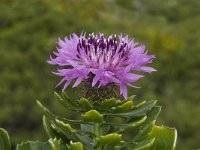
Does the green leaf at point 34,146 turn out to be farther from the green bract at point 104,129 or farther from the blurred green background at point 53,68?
the blurred green background at point 53,68

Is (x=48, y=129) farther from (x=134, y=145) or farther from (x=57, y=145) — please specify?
(x=134, y=145)

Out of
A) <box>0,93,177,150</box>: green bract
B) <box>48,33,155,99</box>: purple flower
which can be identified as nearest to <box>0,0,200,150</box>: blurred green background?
<box>48,33,155,99</box>: purple flower

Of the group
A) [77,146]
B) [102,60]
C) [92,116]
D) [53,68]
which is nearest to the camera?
[77,146]

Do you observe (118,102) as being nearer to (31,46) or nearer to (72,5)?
(31,46)

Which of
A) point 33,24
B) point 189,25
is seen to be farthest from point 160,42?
point 189,25

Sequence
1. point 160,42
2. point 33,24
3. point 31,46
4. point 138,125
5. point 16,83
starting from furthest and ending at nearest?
point 160,42 < point 33,24 < point 31,46 < point 16,83 < point 138,125

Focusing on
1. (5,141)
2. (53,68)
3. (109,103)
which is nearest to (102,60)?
(109,103)

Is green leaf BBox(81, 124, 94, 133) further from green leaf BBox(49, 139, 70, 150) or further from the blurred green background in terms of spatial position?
the blurred green background
